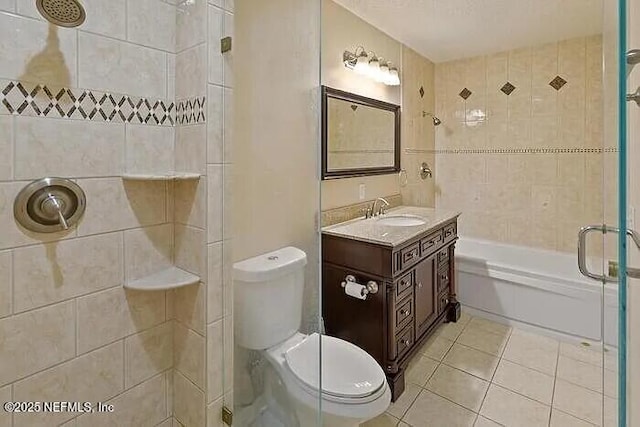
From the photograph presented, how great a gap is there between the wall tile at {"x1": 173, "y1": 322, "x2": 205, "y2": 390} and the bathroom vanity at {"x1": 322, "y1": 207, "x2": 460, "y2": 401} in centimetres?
95

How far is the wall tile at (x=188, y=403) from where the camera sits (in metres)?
1.37

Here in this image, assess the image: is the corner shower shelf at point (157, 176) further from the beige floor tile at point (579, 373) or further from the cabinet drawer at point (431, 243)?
the beige floor tile at point (579, 373)

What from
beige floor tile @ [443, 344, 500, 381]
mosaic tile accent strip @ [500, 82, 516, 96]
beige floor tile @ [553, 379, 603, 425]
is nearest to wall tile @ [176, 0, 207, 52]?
beige floor tile @ [443, 344, 500, 381]

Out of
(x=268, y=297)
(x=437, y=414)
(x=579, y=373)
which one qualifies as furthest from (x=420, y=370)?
(x=268, y=297)

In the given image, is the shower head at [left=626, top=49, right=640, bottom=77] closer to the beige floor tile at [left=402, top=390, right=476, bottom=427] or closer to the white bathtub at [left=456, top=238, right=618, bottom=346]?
the beige floor tile at [left=402, top=390, right=476, bottom=427]

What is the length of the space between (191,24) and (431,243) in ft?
6.27

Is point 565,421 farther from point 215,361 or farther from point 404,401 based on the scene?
point 215,361

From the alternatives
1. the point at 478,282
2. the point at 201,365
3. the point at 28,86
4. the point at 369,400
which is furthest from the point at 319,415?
the point at 478,282

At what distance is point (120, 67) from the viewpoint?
1.24 meters

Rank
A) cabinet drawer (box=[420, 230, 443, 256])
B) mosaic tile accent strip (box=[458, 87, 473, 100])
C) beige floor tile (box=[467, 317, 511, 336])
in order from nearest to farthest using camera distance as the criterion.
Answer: cabinet drawer (box=[420, 230, 443, 256]) → beige floor tile (box=[467, 317, 511, 336]) → mosaic tile accent strip (box=[458, 87, 473, 100])

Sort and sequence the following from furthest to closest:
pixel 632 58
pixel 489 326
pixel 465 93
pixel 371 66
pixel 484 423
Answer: pixel 465 93 < pixel 489 326 < pixel 371 66 < pixel 484 423 < pixel 632 58

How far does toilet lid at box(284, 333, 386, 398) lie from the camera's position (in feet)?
4.75

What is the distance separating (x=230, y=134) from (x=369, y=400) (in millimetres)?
1191

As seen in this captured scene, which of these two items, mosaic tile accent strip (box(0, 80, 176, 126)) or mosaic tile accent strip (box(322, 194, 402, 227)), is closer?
mosaic tile accent strip (box(0, 80, 176, 126))
